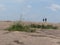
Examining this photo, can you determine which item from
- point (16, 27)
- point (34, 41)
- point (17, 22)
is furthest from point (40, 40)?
point (17, 22)

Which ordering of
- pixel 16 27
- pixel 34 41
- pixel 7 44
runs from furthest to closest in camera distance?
pixel 16 27, pixel 34 41, pixel 7 44

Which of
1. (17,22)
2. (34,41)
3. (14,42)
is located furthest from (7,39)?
(17,22)

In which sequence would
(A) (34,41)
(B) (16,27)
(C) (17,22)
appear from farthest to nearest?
1. (C) (17,22)
2. (B) (16,27)
3. (A) (34,41)

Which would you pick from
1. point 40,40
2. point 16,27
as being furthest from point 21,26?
point 40,40

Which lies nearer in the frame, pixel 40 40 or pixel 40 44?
pixel 40 44

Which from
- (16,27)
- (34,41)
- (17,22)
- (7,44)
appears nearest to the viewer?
(7,44)

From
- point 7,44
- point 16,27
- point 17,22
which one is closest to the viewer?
point 7,44

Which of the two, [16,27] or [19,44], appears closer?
[19,44]

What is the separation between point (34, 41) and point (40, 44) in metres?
0.34

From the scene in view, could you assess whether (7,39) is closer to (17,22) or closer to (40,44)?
(40,44)

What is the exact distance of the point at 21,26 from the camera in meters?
11.5

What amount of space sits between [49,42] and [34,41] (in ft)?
1.46

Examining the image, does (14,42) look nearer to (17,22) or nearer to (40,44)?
(40,44)

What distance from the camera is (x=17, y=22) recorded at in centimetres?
1190
